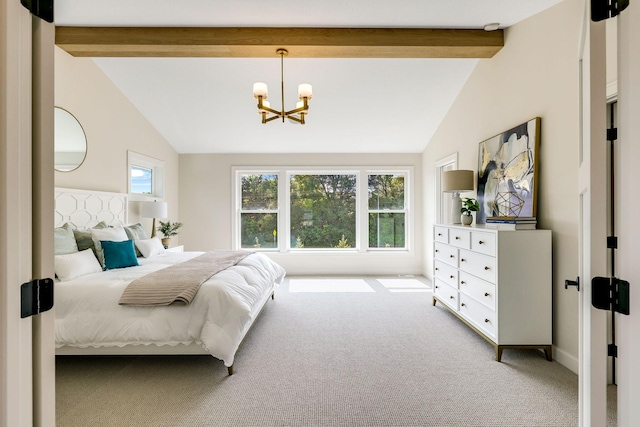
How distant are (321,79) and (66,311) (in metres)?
3.54

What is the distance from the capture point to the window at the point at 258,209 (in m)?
6.24

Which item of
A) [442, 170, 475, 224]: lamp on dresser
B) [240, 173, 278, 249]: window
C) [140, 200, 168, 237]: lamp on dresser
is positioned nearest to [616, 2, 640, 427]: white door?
[442, 170, 475, 224]: lamp on dresser

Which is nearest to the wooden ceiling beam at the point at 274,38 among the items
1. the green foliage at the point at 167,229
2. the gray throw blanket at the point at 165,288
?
the gray throw blanket at the point at 165,288

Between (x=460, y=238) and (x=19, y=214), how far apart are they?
340 centimetres

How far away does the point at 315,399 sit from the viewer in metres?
2.14

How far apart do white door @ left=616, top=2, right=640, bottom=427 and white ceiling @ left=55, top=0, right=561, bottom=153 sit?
237 cm

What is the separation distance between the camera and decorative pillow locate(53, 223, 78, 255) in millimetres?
2944

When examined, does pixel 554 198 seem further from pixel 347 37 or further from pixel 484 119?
pixel 347 37

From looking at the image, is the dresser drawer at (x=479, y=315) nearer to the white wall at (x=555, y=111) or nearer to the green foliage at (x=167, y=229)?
the white wall at (x=555, y=111)

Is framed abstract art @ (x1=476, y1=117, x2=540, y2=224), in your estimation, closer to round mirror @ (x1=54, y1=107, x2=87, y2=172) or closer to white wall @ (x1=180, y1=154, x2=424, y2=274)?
white wall @ (x1=180, y1=154, x2=424, y2=274)

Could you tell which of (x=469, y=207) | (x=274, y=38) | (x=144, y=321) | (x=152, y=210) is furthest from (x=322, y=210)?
(x=144, y=321)

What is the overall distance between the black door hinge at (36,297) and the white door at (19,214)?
0.01 metres

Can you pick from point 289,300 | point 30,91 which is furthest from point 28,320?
A: point 289,300

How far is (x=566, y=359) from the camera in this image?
258 centimetres
